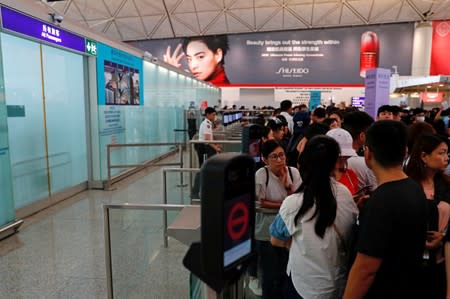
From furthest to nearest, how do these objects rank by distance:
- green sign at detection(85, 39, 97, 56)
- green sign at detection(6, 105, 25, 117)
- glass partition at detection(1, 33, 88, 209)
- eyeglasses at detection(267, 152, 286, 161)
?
green sign at detection(85, 39, 97, 56)
glass partition at detection(1, 33, 88, 209)
green sign at detection(6, 105, 25, 117)
eyeglasses at detection(267, 152, 286, 161)

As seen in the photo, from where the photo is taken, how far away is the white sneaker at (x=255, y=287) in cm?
266

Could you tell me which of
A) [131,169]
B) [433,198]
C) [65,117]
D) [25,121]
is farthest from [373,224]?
[131,169]

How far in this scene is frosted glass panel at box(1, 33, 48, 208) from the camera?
4695 mm

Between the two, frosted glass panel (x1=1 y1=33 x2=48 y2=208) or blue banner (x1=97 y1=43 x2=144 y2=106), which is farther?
blue banner (x1=97 y1=43 x2=144 y2=106)

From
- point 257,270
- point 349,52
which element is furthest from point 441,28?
point 257,270

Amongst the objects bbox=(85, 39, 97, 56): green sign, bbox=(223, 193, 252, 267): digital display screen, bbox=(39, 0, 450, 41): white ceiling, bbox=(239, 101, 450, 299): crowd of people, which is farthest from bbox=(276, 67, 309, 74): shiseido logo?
bbox=(223, 193, 252, 267): digital display screen

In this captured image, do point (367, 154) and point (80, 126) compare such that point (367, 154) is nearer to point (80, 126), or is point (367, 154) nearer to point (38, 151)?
point (38, 151)

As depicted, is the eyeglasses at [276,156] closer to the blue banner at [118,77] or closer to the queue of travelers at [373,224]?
the queue of travelers at [373,224]

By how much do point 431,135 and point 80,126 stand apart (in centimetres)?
572

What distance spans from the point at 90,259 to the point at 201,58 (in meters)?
16.7

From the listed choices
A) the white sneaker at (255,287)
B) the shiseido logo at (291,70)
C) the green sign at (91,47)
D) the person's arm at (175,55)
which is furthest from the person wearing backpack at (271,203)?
the person's arm at (175,55)

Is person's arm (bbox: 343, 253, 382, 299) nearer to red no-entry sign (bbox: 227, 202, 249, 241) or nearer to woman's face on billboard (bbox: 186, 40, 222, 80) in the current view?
red no-entry sign (bbox: 227, 202, 249, 241)

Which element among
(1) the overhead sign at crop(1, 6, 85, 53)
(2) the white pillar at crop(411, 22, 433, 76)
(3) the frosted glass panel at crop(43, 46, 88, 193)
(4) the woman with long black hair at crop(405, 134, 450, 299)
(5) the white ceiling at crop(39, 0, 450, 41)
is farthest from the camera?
(2) the white pillar at crop(411, 22, 433, 76)

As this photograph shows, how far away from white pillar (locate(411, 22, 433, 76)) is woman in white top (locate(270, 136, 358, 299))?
19120 mm
